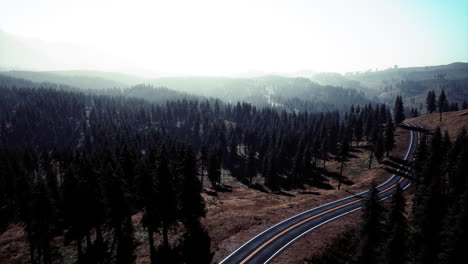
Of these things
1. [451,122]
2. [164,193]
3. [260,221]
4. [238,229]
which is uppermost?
[451,122]

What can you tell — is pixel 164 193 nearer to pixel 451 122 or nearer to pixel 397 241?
pixel 397 241

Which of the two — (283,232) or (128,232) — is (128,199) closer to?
(128,232)

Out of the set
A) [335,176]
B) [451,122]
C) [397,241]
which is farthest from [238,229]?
[451,122]

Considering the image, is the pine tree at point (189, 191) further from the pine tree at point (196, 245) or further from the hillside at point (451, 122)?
the hillside at point (451, 122)

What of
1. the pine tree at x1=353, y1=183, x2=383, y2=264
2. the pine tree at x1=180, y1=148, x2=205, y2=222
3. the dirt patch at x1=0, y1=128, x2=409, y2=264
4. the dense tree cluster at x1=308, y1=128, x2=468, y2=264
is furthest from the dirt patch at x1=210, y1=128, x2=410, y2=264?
the pine tree at x1=353, y1=183, x2=383, y2=264

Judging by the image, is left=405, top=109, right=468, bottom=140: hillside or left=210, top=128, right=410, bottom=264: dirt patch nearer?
left=210, top=128, right=410, bottom=264: dirt patch

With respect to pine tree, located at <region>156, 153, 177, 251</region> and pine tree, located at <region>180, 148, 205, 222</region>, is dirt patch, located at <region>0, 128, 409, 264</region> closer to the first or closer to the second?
pine tree, located at <region>180, 148, 205, 222</region>

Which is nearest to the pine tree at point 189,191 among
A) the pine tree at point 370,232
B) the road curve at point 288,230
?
the road curve at point 288,230

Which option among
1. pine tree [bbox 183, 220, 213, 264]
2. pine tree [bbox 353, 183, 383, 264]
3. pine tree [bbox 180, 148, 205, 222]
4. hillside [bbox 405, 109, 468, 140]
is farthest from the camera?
hillside [bbox 405, 109, 468, 140]
